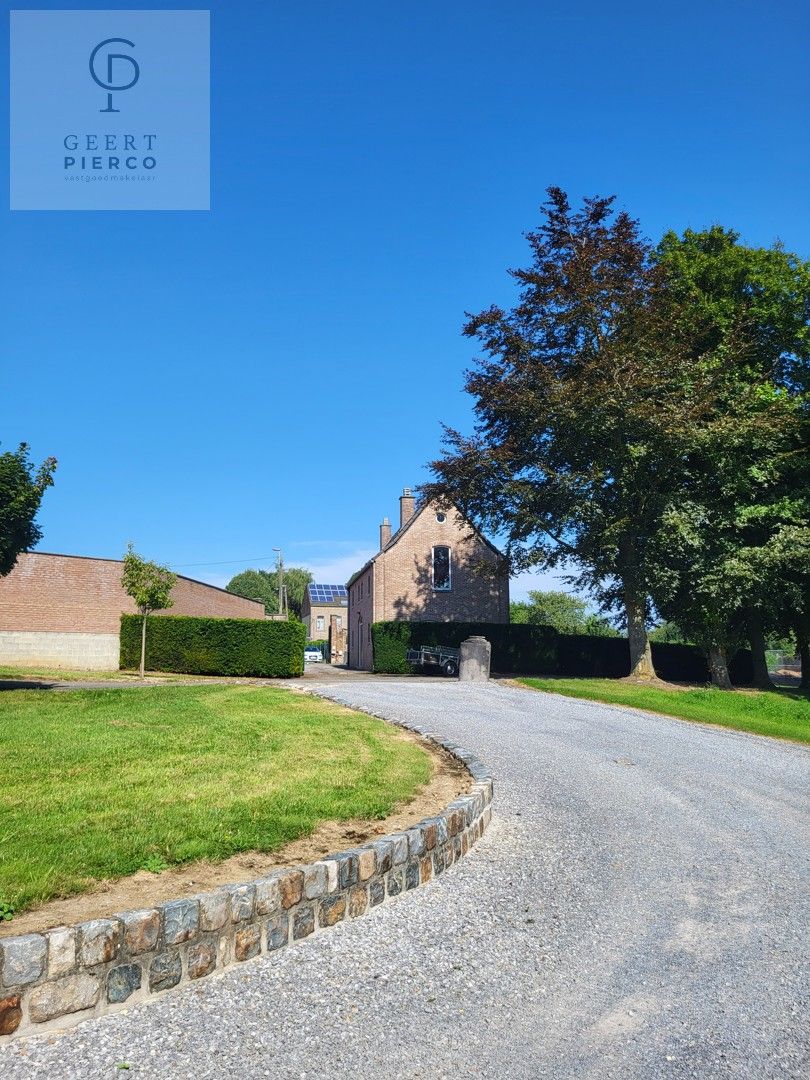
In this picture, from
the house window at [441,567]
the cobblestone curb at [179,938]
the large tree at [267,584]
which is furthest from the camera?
the large tree at [267,584]

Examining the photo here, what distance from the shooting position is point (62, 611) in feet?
106

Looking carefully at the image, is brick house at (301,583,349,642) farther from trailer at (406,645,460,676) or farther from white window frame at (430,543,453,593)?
trailer at (406,645,460,676)

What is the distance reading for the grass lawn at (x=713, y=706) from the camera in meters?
15.6

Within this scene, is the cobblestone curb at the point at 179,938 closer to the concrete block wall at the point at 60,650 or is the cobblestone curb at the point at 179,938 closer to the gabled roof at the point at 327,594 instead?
the concrete block wall at the point at 60,650

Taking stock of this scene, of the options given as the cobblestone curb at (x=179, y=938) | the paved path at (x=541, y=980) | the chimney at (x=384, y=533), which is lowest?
the paved path at (x=541, y=980)

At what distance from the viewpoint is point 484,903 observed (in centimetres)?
573

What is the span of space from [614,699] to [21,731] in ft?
45.7

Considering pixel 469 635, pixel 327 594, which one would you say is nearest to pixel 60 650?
pixel 469 635

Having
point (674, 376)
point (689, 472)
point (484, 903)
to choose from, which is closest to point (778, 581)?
point (689, 472)

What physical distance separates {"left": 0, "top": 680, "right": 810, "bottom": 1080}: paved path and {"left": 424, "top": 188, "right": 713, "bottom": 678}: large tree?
58.3 ft

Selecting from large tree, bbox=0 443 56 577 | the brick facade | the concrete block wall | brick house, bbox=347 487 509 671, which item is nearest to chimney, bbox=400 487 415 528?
brick house, bbox=347 487 509 671

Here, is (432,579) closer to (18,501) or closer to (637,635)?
(637,635)

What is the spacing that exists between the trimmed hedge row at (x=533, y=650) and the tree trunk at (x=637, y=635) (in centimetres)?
815

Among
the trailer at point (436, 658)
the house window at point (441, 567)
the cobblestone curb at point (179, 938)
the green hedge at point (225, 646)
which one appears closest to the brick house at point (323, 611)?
the house window at point (441, 567)
